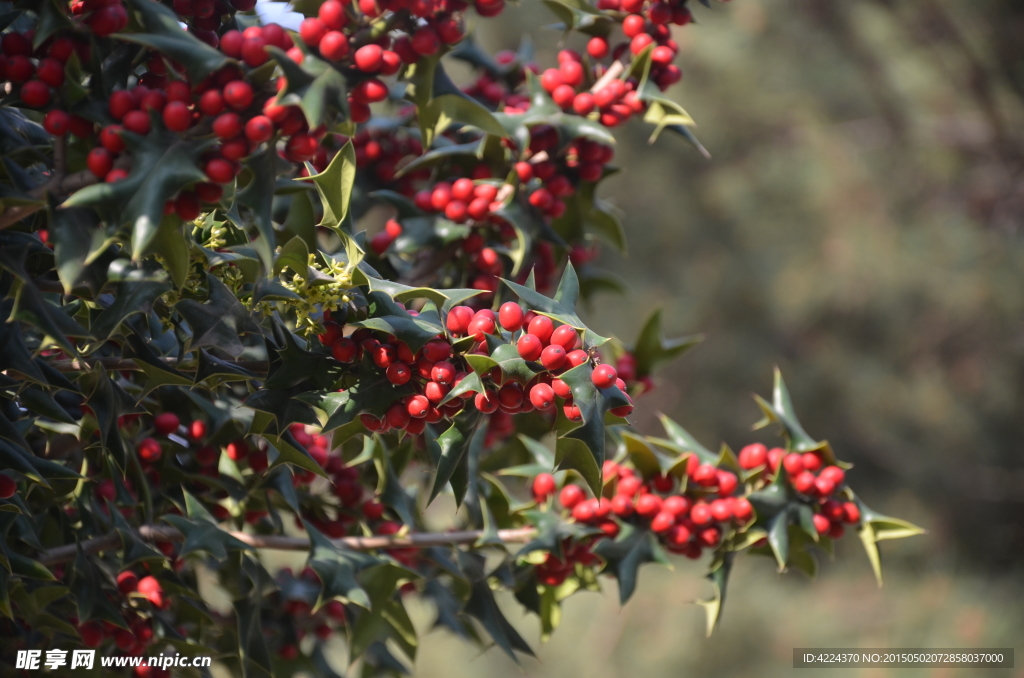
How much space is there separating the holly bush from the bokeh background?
217cm

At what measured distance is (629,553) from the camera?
834 millimetres

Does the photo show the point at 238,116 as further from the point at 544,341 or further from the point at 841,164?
the point at 841,164

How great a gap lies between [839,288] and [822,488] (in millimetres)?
3061

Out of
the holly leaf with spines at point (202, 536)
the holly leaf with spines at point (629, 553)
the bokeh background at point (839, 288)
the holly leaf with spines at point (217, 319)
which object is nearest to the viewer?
the holly leaf with spines at point (217, 319)

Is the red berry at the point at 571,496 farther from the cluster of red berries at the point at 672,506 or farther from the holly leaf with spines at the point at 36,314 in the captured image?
the holly leaf with spines at the point at 36,314

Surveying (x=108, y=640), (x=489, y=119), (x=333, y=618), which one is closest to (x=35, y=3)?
(x=489, y=119)

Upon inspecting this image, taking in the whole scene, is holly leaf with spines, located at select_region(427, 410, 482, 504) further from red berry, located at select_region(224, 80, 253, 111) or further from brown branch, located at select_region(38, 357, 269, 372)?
red berry, located at select_region(224, 80, 253, 111)

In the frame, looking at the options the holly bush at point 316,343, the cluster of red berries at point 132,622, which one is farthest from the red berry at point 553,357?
the cluster of red berries at point 132,622

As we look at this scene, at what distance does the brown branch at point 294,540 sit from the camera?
709 millimetres

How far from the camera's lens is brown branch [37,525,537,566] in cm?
71

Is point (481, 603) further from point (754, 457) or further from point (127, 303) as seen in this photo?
point (127, 303)

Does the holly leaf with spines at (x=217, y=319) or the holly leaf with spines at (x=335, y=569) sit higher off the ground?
the holly leaf with spines at (x=217, y=319)

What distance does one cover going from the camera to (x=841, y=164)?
11.7ft

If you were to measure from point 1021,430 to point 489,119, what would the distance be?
3867 millimetres
